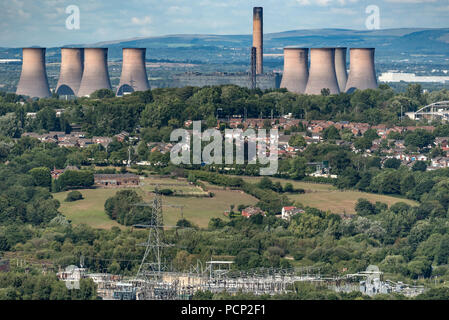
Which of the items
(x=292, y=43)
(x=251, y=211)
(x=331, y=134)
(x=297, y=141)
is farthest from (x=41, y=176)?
(x=292, y=43)

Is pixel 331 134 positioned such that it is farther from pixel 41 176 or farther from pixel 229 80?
pixel 229 80

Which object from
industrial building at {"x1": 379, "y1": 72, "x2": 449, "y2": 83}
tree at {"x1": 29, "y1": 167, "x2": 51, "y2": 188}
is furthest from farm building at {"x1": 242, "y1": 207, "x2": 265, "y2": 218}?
industrial building at {"x1": 379, "y1": 72, "x2": 449, "y2": 83}

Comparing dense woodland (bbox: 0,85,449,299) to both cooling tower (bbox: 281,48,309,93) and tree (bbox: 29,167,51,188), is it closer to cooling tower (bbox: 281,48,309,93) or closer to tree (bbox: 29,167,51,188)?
tree (bbox: 29,167,51,188)

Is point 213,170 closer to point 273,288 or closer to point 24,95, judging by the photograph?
point 273,288

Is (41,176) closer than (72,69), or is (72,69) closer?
(41,176)
